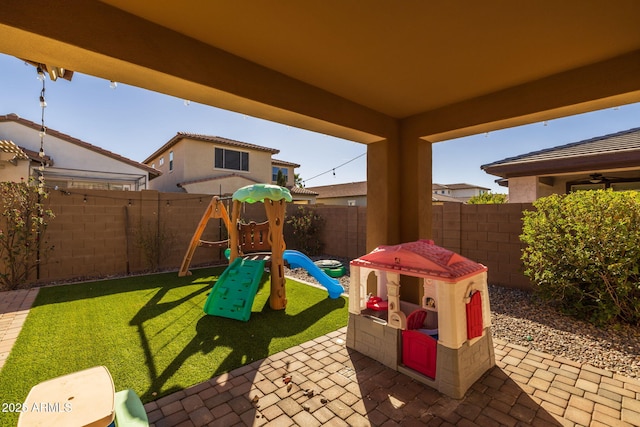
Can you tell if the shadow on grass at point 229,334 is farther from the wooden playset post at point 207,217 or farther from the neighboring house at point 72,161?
the neighboring house at point 72,161

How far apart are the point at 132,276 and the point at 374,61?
26.0 ft

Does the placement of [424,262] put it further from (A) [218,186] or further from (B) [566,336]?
(A) [218,186]

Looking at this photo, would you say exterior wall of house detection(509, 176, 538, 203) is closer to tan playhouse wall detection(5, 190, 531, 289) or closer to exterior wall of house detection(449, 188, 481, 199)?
tan playhouse wall detection(5, 190, 531, 289)

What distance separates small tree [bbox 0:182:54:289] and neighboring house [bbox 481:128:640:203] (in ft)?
40.5

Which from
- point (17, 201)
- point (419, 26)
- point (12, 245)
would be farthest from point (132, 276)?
point (419, 26)

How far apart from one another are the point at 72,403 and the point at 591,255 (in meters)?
6.18

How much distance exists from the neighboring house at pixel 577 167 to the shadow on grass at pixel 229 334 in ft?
22.8

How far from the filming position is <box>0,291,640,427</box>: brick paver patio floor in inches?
96.3

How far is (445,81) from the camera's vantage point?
3051 millimetres

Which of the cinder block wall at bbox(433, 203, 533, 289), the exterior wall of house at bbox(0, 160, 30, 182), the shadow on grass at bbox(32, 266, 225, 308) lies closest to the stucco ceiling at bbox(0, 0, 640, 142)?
the cinder block wall at bbox(433, 203, 533, 289)

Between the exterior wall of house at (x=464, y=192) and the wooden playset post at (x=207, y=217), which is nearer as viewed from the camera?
the wooden playset post at (x=207, y=217)

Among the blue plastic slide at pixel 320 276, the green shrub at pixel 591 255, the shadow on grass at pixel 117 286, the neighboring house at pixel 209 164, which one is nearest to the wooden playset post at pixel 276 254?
the blue plastic slide at pixel 320 276

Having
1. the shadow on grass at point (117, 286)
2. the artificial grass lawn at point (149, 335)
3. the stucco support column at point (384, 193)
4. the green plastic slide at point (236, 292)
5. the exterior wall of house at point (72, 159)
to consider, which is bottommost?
the artificial grass lawn at point (149, 335)

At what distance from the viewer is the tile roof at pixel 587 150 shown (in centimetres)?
706
